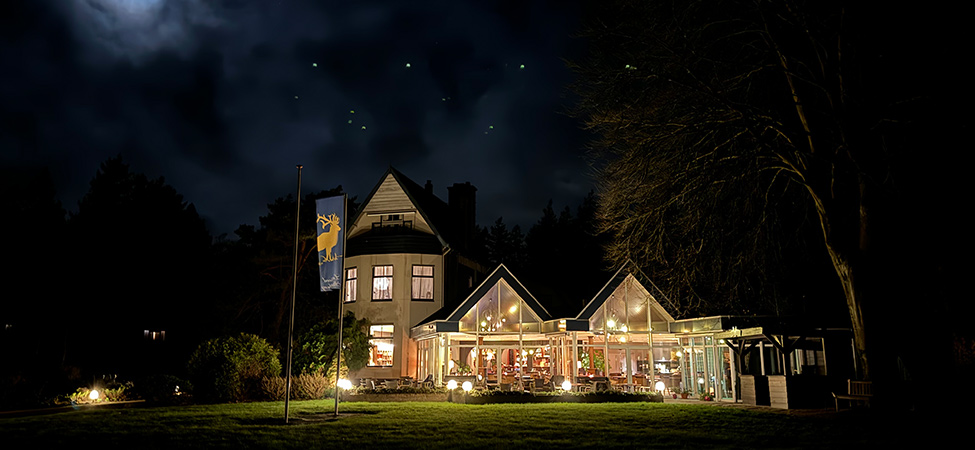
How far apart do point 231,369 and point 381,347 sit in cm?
945

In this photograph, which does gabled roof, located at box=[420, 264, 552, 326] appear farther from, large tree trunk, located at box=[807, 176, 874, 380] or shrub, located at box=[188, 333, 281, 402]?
large tree trunk, located at box=[807, 176, 874, 380]

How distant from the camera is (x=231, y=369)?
19953mm

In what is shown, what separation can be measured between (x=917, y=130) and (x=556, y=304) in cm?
1622

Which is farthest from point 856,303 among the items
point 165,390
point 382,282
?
point 382,282

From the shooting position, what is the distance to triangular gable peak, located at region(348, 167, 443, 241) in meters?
30.7

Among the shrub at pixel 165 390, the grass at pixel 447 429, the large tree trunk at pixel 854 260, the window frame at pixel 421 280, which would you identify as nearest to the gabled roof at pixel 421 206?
the window frame at pixel 421 280

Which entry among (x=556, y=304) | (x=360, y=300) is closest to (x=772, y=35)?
(x=556, y=304)

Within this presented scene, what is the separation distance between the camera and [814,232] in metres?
19.2

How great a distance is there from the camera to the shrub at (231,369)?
65.0 feet

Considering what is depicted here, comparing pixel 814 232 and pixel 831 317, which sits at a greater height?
pixel 814 232

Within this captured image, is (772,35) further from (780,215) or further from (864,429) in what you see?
(864,429)

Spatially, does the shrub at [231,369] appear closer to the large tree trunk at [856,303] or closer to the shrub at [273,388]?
the shrub at [273,388]

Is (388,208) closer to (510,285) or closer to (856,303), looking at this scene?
(510,285)

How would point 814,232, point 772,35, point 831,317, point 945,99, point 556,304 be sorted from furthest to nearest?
1. point 556,304
2. point 831,317
3. point 814,232
4. point 772,35
5. point 945,99
